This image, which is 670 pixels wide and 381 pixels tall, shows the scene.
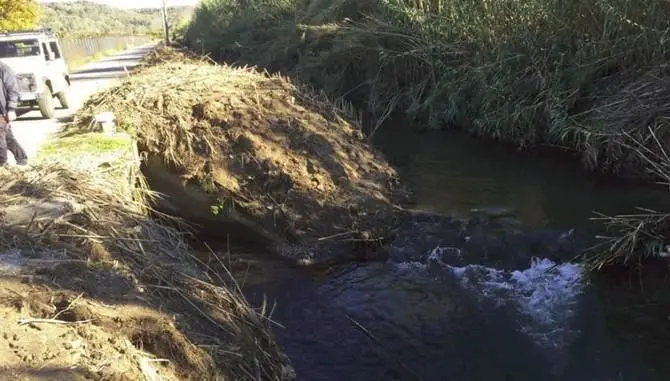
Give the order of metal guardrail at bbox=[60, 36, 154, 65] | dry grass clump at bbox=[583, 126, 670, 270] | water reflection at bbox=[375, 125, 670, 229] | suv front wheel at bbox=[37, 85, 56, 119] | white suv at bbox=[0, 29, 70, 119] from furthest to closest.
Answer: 1. metal guardrail at bbox=[60, 36, 154, 65]
2. white suv at bbox=[0, 29, 70, 119]
3. suv front wheel at bbox=[37, 85, 56, 119]
4. water reflection at bbox=[375, 125, 670, 229]
5. dry grass clump at bbox=[583, 126, 670, 270]

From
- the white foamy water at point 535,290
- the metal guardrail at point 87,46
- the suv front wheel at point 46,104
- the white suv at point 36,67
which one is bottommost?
the metal guardrail at point 87,46

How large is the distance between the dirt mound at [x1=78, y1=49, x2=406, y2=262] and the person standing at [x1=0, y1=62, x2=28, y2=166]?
169 cm

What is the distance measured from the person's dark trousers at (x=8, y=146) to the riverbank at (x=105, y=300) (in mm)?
1530

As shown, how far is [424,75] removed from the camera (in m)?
17.0

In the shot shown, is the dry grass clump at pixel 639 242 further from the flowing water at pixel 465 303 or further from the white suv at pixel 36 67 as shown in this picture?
the white suv at pixel 36 67

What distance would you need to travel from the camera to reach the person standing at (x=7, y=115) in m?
7.98

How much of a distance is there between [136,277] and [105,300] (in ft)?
1.70

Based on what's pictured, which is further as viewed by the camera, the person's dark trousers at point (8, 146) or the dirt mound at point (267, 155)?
the dirt mound at point (267, 155)

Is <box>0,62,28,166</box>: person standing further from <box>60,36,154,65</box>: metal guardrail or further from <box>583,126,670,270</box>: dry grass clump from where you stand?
<box>60,36,154,65</box>: metal guardrail

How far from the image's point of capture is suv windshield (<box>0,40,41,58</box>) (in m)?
14.8

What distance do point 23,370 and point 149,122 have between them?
267 inches

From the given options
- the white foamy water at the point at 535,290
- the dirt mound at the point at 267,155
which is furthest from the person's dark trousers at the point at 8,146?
the white foamy water at the point at 535,290

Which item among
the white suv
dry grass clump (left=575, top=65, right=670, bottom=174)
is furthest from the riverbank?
the white suv

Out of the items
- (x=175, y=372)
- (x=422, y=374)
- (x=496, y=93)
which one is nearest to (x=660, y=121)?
(x=496, y=93)
